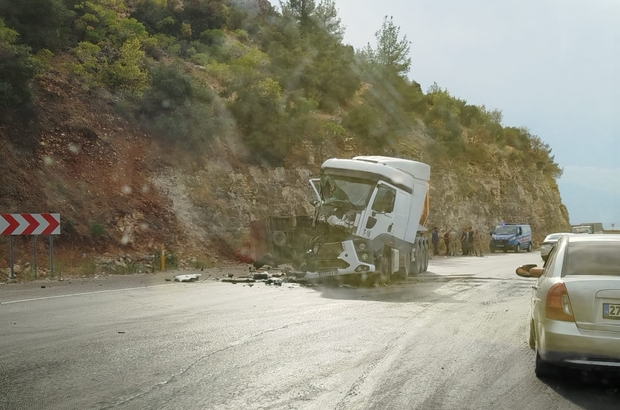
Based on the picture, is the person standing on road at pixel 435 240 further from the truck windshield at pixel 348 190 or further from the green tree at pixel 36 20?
the truck windshield at pixel 348 190

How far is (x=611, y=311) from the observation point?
6.92m

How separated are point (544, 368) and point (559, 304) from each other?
86cm

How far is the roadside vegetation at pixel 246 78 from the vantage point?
113 feet

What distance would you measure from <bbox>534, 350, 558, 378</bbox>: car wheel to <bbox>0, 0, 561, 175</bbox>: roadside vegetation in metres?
22.3

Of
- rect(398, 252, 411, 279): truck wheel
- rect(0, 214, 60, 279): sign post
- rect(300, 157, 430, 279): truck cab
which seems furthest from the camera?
rect(398, 252, 411, 279): truck wheel

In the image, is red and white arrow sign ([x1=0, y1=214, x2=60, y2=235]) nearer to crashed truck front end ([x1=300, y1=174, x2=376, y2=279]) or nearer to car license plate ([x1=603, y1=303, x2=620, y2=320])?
crashed truck front end ([x1=300, y1=174, x2=376, y2=279])

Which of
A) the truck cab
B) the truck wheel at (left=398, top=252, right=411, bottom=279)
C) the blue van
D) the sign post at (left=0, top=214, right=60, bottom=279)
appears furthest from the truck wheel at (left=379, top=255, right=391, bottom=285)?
the blue van

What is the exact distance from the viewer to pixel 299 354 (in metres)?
8.93

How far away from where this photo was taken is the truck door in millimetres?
20312

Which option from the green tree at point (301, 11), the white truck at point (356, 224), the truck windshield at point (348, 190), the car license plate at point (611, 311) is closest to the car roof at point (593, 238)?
the car license plate at point (611, 311)

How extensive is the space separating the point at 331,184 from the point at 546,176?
5918 cm

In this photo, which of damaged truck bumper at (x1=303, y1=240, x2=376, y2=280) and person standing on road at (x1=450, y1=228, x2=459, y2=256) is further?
person standing on road at (x1=450, y1=228, x2=459, y2=256)

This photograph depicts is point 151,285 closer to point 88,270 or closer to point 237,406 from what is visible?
point 88,270

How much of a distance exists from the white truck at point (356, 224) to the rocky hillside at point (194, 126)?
7.43 m
